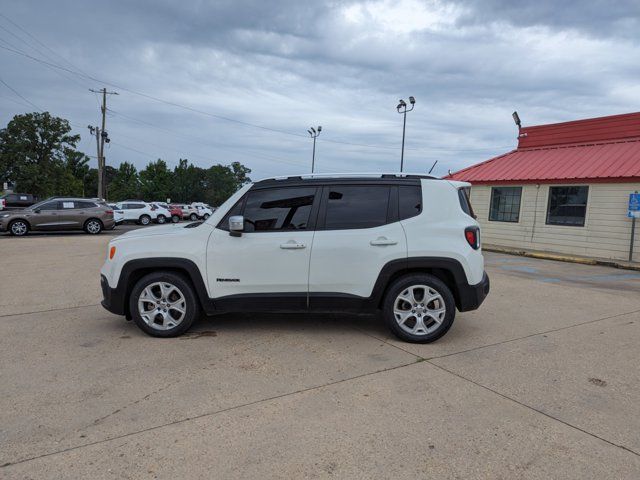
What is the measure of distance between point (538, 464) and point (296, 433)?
4.79 ft

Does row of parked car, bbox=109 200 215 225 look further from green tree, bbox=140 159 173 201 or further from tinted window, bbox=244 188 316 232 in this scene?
green tree, bbox=140 159 173 201

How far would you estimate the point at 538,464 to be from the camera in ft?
8.66

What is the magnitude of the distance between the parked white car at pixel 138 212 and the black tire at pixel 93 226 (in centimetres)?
930

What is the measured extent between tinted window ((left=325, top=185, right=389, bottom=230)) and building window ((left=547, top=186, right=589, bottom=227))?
1212 cm

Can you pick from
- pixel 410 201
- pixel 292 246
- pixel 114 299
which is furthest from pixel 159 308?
pixel 410 201

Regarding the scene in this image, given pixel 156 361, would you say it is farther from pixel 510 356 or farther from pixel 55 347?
pixel 510 356

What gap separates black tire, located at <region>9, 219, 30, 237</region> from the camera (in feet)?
57.7

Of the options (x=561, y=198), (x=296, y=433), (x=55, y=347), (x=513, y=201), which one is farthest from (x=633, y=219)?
(x=55, y=347)

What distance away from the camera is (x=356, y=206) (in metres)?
4.88

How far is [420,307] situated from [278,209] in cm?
183

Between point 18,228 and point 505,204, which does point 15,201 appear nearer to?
point 18,228

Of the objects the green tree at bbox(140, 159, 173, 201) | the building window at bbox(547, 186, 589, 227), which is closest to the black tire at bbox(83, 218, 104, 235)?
the building window at bbox(547, 186, 589, 227)

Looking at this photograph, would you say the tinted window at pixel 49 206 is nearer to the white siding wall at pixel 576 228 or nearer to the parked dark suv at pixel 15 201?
the parked dark suv at pixel 15 201

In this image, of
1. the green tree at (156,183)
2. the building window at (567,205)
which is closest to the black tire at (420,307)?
the building window at (567,205)
